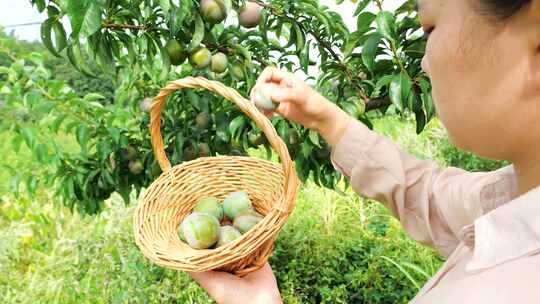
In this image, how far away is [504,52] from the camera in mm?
666

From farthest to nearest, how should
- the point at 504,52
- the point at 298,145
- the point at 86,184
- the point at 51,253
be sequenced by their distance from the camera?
the point at 51,253 → the point at 86,184 → the point at 298,145 → the point at 504,52

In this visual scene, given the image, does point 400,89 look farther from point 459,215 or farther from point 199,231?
point 199,231

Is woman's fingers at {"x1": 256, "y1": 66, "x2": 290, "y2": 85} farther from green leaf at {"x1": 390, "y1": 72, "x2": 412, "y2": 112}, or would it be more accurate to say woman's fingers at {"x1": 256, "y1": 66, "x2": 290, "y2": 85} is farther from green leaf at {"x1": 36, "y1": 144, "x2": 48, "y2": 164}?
green leaf at {"x1": 36, "y1": 144, "x2": 48, "y2": 164}

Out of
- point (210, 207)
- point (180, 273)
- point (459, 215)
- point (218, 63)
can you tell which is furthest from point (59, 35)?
point (180, 273)

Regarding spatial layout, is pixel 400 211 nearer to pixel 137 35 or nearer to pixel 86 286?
pixel 137 35

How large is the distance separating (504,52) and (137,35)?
3.23 feet

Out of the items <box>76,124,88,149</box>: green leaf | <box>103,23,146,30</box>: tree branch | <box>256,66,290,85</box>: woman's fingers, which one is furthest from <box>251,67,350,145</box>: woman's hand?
<box>76,124,88,149</box>: green leaf

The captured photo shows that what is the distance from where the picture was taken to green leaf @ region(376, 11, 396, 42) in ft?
4.21

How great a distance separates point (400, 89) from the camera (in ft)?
4.43

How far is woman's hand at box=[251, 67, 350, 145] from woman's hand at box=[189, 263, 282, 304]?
0.29 meters

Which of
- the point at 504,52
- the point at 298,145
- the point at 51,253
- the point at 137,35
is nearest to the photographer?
the point at 504,52

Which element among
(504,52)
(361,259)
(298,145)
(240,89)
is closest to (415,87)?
(298,145)

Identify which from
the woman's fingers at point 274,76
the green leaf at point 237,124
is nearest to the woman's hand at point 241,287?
the woman's fingers at point 274,76

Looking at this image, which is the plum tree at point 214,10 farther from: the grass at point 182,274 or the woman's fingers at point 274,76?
the grass at point 182,274
